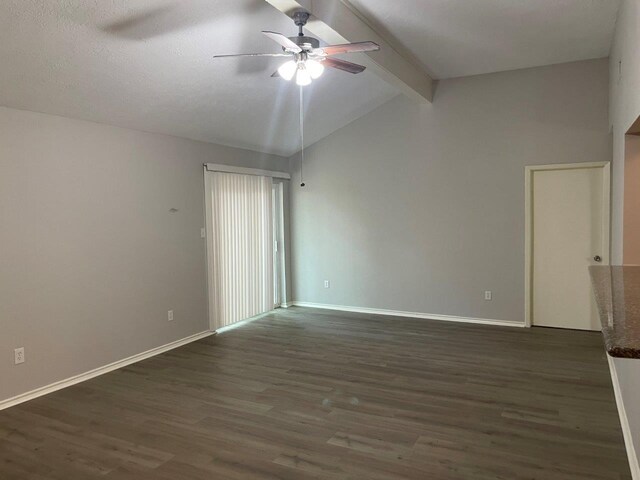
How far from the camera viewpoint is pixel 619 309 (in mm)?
1361

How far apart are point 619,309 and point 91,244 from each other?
4.13m

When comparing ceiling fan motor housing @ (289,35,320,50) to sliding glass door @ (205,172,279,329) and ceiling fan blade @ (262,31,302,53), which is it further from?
sliding glass door @ (205,172,279,329)

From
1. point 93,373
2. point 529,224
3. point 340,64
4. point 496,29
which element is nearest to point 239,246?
point 93,373

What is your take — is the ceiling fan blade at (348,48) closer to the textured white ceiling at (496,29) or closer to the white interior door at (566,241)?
the textured white ceiling at (496,29)

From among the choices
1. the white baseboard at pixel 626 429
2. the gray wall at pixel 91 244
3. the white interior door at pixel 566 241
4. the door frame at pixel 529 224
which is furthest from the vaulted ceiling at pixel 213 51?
the white baseboard at pixel 626 429

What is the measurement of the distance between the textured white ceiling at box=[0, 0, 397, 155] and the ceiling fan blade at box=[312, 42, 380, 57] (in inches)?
25.6

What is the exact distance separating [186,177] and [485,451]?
4.06m

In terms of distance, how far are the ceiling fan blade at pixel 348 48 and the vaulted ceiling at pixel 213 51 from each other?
0.69 m

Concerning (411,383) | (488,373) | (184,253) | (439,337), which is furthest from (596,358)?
(184,253)

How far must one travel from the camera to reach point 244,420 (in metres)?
3.27

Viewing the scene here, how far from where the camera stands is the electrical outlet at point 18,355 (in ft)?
11.9

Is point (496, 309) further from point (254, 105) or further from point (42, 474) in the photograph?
point (42, 474)

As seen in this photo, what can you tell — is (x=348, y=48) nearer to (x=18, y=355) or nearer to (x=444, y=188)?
(x=444, y=188)

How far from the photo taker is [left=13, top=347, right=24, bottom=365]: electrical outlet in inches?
143
